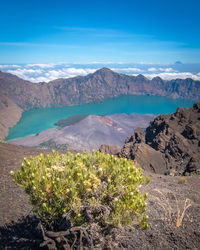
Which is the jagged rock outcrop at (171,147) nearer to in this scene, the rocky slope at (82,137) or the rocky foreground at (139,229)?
the rocky foreground at (139,229)

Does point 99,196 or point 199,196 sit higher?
point 99,196

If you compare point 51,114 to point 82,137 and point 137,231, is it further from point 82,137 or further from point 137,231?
point 137,231

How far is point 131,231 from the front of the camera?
6.05 meters

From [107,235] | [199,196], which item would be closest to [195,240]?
[107,235]

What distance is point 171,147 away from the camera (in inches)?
1145

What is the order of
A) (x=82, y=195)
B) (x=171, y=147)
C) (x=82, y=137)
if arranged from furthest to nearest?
(x=82, y=137), (x=171, y=147), (x=82, y=195)

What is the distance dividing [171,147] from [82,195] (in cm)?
2695

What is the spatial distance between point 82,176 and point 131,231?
291 cm

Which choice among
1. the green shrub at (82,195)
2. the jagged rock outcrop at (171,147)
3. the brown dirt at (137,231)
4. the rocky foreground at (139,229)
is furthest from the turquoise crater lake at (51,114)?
the green shrub at (82,195)

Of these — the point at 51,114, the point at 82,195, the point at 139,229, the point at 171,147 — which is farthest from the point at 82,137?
the point at 51,114

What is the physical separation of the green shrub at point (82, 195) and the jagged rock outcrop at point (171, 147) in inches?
716

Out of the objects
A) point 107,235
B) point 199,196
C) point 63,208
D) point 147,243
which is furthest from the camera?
point 199,196

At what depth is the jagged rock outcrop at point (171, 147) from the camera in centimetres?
2418

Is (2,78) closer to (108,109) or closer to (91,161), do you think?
(108,109)
